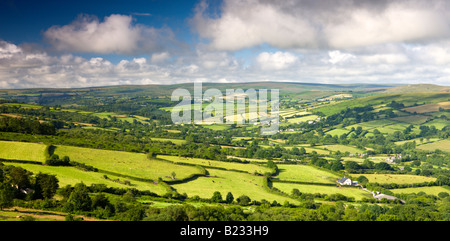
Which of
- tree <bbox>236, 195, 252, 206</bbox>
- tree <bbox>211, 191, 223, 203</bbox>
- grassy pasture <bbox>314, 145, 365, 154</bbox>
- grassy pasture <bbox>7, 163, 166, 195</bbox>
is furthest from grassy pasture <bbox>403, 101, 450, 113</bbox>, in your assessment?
grassy pasture <bbox>7, 163, 166, 195</bbox>

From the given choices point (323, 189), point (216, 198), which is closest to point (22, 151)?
point (216, 198)

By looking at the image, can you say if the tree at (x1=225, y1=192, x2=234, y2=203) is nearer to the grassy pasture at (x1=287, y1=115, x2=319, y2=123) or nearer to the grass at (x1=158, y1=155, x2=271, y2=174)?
the grass at (x1=158, y1=155, x2=271, y2=174)

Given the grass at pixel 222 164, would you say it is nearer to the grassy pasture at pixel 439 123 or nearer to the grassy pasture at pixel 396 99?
the grassy pasture at pixel 439 123

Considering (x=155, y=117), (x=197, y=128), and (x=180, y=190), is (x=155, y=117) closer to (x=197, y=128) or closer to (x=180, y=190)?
(x=197, y=128)

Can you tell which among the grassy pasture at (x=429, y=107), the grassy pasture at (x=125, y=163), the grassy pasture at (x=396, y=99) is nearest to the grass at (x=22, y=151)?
the grassy pasture at (x=125, y=163)

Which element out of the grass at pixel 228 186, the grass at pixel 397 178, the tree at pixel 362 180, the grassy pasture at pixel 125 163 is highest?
the grassy pasture at pixel 125 163
